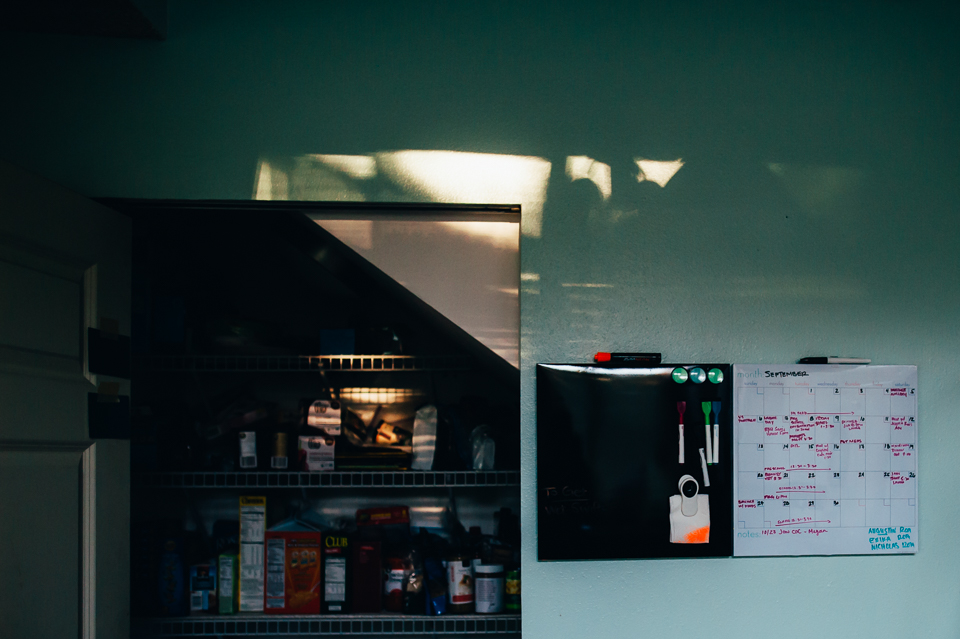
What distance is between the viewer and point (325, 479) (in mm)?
1969

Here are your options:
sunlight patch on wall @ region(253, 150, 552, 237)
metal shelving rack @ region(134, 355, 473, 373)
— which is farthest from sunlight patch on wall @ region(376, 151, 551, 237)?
metal shelving rack @ region(134, 355, 473, 373)

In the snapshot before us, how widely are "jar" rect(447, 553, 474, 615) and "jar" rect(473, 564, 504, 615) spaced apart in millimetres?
45

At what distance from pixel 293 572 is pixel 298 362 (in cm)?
71

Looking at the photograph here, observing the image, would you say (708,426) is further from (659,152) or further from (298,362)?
(298,362)

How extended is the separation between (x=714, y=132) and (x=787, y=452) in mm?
975

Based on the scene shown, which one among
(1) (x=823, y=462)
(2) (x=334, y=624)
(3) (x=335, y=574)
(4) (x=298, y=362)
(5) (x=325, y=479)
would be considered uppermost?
(4) (x=298, y=362)

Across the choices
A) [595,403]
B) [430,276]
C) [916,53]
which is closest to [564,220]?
[430,276]

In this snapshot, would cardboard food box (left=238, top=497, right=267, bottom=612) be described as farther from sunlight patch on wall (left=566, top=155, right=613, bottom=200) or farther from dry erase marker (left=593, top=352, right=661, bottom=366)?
sunlight patch on wall (left=566, top=155, right=613, bottom=200)

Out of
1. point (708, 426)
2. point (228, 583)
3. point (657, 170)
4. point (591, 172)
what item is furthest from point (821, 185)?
point (228, 583)

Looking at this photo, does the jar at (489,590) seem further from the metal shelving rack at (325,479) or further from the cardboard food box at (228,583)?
the cardboard food box at (228,583)

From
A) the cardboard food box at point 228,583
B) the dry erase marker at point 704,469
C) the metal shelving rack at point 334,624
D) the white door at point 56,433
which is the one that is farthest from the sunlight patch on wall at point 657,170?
the cardboard food box at point 228,583

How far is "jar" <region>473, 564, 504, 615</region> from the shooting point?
196 centimetres

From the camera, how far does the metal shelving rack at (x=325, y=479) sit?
6.35ft

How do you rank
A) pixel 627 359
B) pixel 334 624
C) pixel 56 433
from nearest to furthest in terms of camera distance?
pixel 56 433 < pixel 627 359 < pixel 334 624
